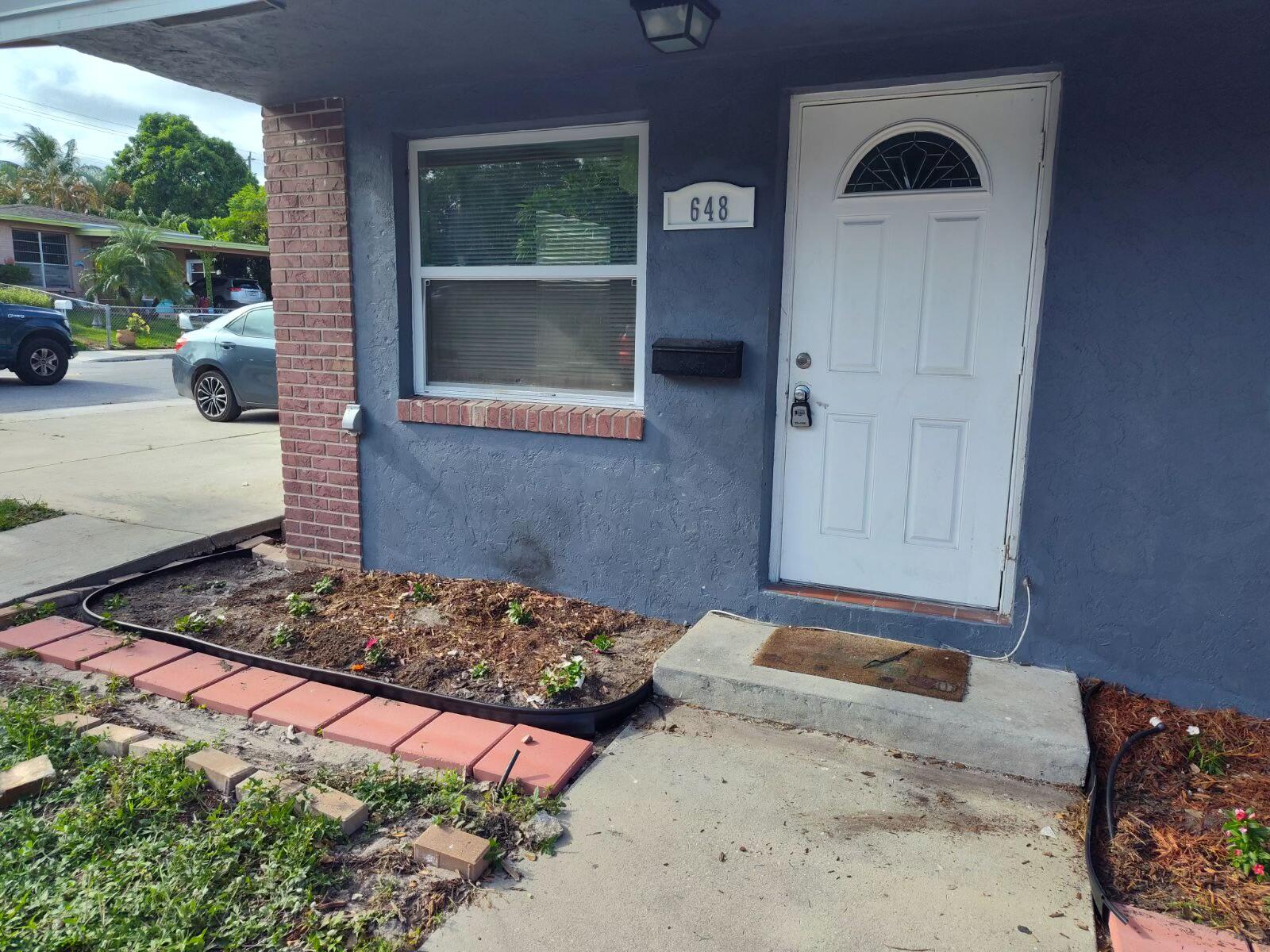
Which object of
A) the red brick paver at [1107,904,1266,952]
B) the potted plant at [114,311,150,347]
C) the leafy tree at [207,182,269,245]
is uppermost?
the leafy tree at [207,182,269,245]

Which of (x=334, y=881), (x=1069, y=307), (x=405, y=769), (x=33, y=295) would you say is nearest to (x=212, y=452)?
(x=405, y=769)

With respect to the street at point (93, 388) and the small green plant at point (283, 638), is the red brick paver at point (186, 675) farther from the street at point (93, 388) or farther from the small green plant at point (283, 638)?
the street at point (93, 388)

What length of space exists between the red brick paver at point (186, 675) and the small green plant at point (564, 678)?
1.32 metres

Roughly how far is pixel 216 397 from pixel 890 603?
361 inches

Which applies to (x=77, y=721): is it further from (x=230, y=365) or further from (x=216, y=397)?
(x=216, y=397)

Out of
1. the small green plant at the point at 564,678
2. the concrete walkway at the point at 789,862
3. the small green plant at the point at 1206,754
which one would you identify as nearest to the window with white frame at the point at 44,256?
the small green plant at the point at 564,678

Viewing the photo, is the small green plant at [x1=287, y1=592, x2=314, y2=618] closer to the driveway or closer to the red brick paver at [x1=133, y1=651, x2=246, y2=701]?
the red brick paver at [x1=133, y1=651, x2=246, y2=701]

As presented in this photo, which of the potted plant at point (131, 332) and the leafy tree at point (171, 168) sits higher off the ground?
the leafy tree at point (171, 168)

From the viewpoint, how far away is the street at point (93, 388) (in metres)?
12.0

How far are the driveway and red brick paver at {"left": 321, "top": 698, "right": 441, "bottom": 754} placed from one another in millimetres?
2285

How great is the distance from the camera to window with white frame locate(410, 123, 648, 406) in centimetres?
423

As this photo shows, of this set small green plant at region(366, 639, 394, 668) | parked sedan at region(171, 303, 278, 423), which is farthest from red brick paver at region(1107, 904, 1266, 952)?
parked sedan at region(171, 303, 278, 423)

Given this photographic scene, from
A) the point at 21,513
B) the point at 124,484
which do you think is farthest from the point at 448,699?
the point at 124,484

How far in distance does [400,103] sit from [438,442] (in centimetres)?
171
